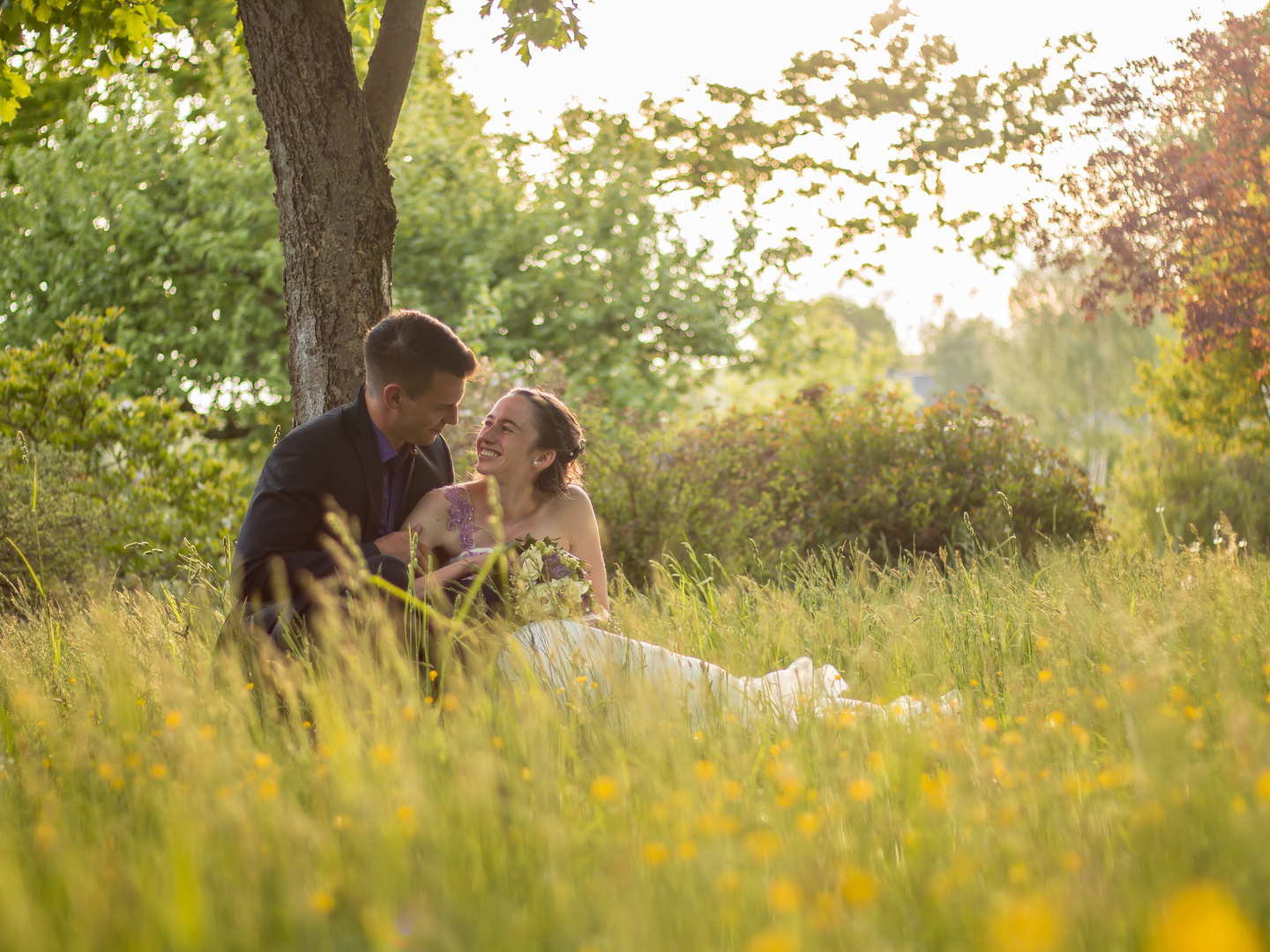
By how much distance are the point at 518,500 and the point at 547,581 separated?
72cm

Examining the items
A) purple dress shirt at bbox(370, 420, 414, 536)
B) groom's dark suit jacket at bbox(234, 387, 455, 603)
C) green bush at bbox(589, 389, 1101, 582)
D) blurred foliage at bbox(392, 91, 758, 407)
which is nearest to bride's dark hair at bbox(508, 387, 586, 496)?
purple dress shirt at bbox(370, 420, 414, 536)

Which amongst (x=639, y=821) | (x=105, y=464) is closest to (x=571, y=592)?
(x=639, y=821)

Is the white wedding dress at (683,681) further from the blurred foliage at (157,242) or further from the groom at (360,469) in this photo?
the blurred foliage at (157,242)

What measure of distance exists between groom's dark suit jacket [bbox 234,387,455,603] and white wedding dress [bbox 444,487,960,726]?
0.61 metres

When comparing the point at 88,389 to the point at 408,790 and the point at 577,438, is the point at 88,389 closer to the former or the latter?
the point at 577,438

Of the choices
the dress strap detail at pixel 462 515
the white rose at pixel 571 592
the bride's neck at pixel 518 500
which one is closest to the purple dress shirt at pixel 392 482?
the dress strap detail at pixel 462 515

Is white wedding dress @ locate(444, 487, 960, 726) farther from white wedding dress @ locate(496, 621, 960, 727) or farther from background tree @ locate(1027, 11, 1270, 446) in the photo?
background tree @ locate(1027, 11, 1270, 446)

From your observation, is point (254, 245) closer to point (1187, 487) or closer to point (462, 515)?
point (462, 515)

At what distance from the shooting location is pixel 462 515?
192 inches

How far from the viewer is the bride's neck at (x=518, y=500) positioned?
518cm

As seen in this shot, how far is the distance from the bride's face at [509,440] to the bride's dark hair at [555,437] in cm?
3

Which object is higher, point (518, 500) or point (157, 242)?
point (157, 242)

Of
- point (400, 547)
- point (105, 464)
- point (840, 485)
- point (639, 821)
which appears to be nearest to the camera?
point (639, 821)

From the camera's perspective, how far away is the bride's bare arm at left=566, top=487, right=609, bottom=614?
5.11 metres
